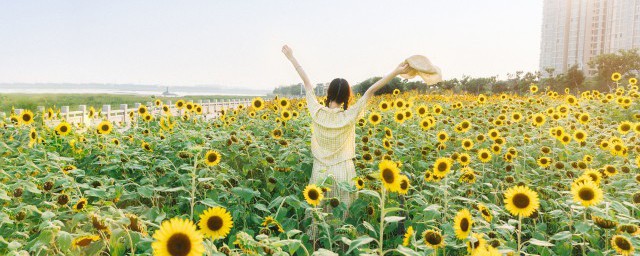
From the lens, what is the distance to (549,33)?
81.4 meters

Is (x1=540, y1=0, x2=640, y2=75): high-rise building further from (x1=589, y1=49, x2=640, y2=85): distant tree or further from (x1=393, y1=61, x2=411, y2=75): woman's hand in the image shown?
(x1=393, y1=61, x2=411, y2=75): woman's hand

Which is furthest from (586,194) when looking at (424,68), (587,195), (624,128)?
(624,128)

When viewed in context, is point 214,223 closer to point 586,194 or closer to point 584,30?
point 586,194

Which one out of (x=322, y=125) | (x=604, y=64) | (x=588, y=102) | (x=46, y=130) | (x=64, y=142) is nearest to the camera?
(x=322, y=125)

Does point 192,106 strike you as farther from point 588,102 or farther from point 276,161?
point 588,102

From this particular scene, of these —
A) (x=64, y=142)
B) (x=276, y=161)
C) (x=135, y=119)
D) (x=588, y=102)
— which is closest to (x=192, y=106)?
(x=135, y=119)

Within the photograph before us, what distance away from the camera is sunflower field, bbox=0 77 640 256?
189 cm

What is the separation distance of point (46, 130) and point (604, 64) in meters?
38.4

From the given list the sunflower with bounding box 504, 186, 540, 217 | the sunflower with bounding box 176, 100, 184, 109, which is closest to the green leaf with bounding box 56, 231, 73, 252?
the sunflower with bounding box 504, 186, 540, 217

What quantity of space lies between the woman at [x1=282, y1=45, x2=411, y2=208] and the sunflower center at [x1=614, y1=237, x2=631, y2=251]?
1.76 meters

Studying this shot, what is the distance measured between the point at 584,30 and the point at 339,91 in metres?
83.5

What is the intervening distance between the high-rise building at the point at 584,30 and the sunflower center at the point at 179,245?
7667 cm

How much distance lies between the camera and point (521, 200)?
7.09 ft

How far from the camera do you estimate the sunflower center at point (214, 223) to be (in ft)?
5.68
